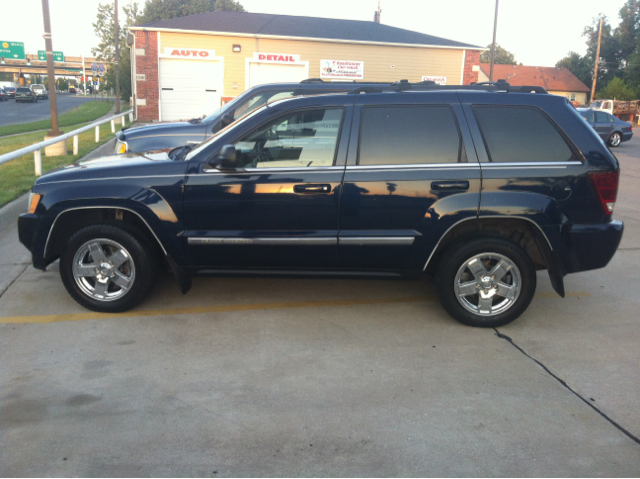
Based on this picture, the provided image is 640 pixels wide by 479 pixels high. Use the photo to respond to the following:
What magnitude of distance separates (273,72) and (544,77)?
2144 inches

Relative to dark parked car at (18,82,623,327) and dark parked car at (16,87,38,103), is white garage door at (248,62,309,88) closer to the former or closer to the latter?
dark parked car at (18,82,623,327)

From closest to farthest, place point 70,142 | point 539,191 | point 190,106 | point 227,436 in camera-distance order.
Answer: point 227,436, point 539,191, point 70,142, point 190,106

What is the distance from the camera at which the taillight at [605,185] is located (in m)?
4.61

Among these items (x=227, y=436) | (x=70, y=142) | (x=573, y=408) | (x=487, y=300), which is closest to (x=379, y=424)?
(x=227, y=436)

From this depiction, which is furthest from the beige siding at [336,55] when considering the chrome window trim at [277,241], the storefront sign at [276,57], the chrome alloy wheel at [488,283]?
the chrome alloy wheel at [488,283]

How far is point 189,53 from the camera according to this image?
83.3ft

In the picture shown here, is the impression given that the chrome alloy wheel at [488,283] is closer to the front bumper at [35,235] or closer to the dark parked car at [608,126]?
the front bumper at [35,235]

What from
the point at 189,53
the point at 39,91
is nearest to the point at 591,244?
the point at 189,53

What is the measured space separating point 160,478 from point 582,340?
346 cm

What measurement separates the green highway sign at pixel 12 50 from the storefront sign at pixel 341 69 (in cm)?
5852

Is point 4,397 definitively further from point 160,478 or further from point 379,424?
point 379,424

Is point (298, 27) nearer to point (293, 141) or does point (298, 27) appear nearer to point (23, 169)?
point (23, 169)

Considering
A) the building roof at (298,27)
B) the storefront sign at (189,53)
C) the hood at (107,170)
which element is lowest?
the hood at (107,170)

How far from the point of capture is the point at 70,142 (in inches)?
669
